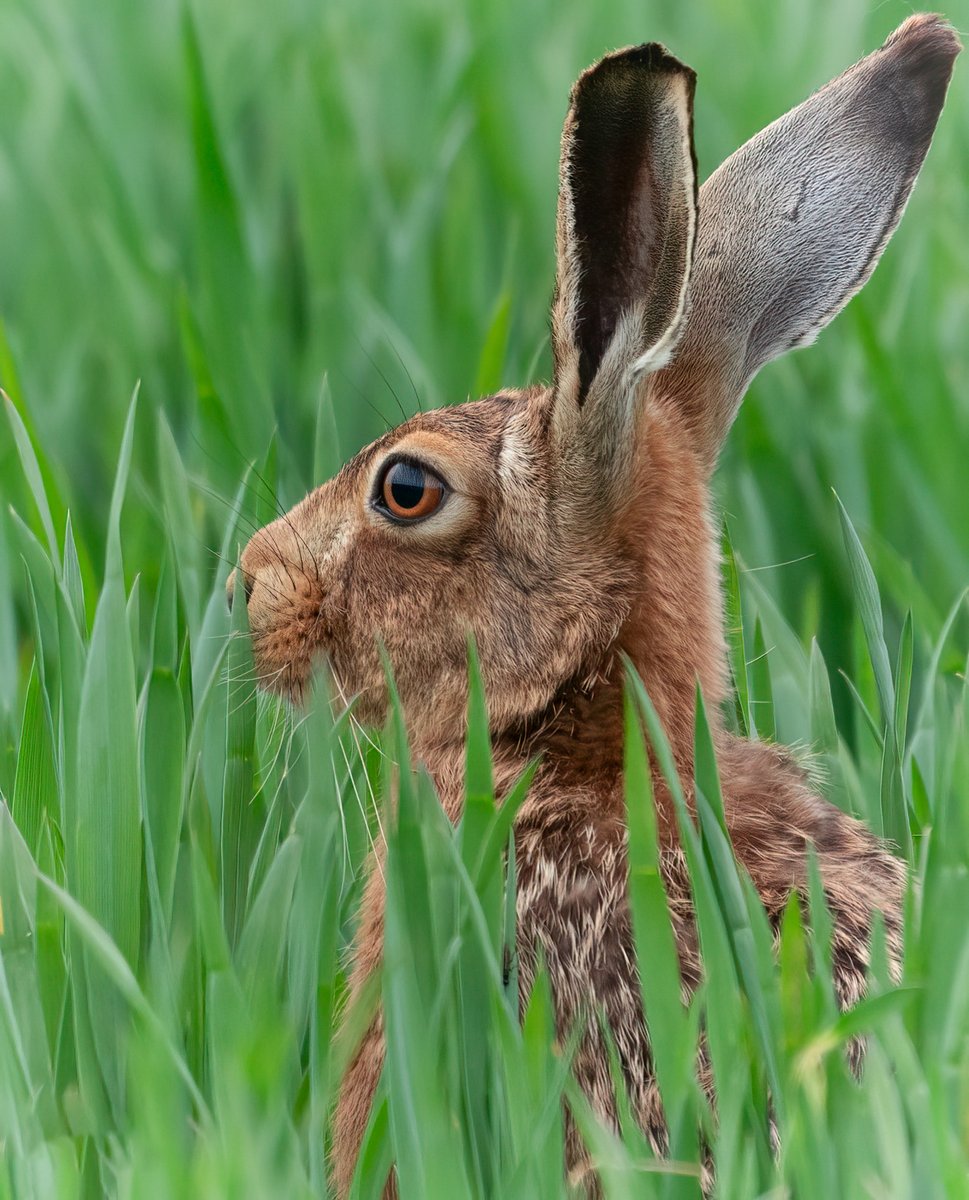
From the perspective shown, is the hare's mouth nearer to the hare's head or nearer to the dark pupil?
the hare's head

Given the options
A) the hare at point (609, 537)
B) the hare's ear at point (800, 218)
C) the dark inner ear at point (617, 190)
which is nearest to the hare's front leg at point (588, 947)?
the hare at point (609, 537)

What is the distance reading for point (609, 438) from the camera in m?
2.75

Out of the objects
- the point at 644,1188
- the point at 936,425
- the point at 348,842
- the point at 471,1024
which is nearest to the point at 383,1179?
the point at 471,1024

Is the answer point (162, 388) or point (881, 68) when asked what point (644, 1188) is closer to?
point (881, 68)

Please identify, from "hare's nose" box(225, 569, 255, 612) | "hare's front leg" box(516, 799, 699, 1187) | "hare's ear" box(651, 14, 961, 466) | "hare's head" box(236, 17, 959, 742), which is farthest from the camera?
"hare's ear" box(651, 14, 961, 466)

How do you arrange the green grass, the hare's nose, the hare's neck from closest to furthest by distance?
1. the green grass
2. the hare's neck
3. the hare's nose

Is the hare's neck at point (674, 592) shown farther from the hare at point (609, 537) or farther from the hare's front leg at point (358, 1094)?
the hare's front leg at point (358, 1094)

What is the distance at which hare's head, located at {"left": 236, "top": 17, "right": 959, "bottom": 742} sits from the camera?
2598 mm

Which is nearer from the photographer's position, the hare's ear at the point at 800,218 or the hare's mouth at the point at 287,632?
the hare's mouth at the point at 287,632

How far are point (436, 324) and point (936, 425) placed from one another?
135cm

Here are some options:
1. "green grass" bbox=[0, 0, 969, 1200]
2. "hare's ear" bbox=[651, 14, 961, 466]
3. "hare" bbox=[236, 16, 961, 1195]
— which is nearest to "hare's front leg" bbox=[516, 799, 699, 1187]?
"hare" bbox=[236, 16, 961, 1195]

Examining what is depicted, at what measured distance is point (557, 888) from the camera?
248 cm

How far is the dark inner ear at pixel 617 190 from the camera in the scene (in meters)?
2.45

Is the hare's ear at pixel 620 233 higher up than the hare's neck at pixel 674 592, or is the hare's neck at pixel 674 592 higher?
the hare's ear at pixel 620 233
